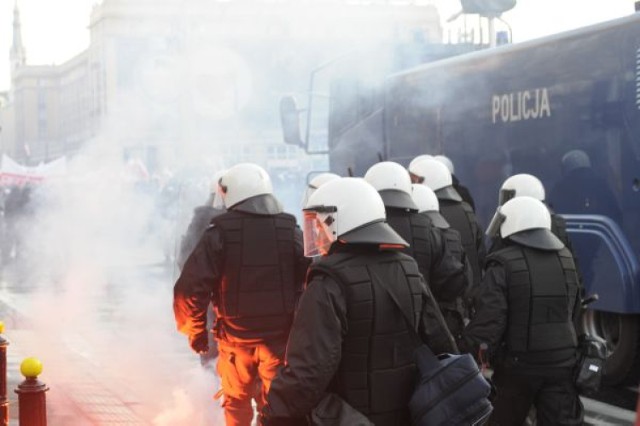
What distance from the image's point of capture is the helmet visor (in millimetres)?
4574

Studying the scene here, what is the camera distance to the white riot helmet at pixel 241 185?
672 centimetres

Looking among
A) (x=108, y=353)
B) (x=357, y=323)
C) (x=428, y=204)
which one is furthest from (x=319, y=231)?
(x=108, y=353)

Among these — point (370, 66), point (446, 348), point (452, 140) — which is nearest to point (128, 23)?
point (370, 66)

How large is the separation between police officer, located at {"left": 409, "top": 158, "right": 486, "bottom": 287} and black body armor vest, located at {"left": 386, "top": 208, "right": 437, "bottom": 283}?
1.43 metres

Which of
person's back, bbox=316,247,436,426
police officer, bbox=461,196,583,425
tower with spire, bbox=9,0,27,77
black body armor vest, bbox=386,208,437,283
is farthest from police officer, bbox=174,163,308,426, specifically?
tower with spire, bbox=9,0,27,77

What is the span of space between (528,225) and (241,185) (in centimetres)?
166

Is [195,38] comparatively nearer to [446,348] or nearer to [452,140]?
[452,140]

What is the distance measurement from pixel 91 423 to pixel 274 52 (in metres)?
21.4

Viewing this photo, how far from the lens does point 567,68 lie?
32.8 ft

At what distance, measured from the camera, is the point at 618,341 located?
375 inches

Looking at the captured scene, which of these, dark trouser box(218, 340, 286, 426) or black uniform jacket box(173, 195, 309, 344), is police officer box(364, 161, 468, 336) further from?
dark trouser box(218, 340, 286, 426)

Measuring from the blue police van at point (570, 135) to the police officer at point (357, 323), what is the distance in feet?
16.0

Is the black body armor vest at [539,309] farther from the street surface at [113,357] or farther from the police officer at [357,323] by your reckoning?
the street surface at [113,357]

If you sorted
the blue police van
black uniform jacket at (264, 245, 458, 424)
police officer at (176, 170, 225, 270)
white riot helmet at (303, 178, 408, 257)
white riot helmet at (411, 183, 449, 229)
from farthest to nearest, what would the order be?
the blue police van < police officer at (176, 170, 225, 270) < white riot helmet at (411, 183, 449, 229) < white riot helmet at (303, 178, 408, 257) < black uniform jacket at (264, 245, 458, 424)
